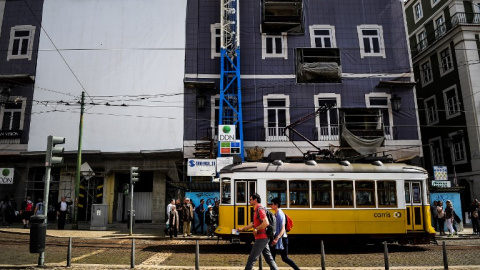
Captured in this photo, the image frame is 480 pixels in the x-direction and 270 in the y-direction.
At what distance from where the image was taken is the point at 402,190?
13.3 m

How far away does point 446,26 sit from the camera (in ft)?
94.0

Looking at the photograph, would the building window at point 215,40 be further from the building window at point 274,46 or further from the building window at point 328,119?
the building window at point 328,119

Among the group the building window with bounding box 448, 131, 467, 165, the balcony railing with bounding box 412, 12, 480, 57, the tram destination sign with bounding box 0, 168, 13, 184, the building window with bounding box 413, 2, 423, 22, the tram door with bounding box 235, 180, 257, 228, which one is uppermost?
the building window with bounding box 413, 2, 423, 22

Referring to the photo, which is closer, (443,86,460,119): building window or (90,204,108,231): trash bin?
(90,204,108,231): trash bin

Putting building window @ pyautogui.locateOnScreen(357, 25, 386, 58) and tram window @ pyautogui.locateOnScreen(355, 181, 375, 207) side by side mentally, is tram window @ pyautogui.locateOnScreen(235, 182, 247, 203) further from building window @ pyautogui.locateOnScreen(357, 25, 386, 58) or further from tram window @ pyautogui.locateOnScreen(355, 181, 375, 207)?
building window @ pyautogui.locateOnScreen(357, 25, 386, 58)

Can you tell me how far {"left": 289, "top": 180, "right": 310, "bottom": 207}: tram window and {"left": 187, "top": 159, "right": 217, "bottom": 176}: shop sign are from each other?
838cm

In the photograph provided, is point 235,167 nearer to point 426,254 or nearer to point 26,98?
point 426,254

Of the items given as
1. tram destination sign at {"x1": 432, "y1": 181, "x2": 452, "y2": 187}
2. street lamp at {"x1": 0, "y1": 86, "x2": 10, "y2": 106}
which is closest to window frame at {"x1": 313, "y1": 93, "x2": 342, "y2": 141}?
tram destination sign at {"x1": 432, "y1": 181, "x2": 452, "y2": 187}

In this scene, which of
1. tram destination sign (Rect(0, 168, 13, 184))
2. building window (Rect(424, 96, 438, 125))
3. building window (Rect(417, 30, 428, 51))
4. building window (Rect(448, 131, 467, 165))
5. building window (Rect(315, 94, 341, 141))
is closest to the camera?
building window (Rect(315, 94, 341, 141))

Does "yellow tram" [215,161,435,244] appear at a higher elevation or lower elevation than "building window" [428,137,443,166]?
lower

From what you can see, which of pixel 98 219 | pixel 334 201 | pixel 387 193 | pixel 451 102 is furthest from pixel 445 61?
pixel 98 219

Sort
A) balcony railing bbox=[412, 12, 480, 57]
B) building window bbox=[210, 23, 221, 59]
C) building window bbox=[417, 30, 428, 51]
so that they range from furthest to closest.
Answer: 1. building window bbox=[417, 30, 428, 51]
2. balcony railing bbox=[412, 12, 480, 57]
3. building window bbox=[210, 23, 221, 59]

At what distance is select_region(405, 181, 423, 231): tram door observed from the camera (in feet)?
43.2

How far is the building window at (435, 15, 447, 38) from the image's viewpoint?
95.0 feet
